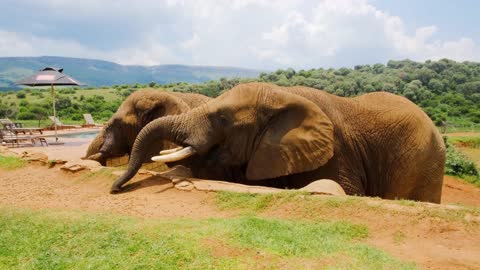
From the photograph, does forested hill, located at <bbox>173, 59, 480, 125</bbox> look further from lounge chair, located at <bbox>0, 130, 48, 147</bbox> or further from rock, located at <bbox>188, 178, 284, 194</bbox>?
rock, located at <bbox>188, 178, 284, 194</bbox>

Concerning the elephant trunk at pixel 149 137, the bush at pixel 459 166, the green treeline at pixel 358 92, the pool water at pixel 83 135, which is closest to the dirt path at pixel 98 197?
the elephant trunk at pixel 149 137

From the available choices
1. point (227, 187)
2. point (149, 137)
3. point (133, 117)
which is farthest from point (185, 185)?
point (133, 117)

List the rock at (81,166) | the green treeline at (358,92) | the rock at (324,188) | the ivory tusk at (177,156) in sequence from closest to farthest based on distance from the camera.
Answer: the rock at (324,188), the ivory tusk at (177,156), the rock at (81,166), the green treeline at (358,92)

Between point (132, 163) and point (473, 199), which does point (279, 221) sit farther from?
point (473, 199)

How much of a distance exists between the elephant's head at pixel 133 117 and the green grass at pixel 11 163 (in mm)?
1669

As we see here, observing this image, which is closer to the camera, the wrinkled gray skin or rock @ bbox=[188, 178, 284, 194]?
rock @ bbox=[188, 178, 284, 194]

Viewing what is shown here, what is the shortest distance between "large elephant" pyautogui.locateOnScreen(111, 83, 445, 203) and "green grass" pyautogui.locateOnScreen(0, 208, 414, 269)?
243 centimetres

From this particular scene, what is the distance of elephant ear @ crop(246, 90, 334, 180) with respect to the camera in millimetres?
8656

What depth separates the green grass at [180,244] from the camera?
4770mm

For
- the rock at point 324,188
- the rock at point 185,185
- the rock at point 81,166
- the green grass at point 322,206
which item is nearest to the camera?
the green grass at point 322,206

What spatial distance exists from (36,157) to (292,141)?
6.80 meters

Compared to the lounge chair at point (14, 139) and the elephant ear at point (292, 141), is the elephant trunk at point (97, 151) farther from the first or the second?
the lounge chair at point (14, 139)

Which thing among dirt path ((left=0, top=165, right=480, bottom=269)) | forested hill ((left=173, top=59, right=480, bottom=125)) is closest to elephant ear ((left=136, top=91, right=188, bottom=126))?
dirt path ((left=0, top=165, right=480, bottom=269))

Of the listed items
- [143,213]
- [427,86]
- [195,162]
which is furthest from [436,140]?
[427,86]
